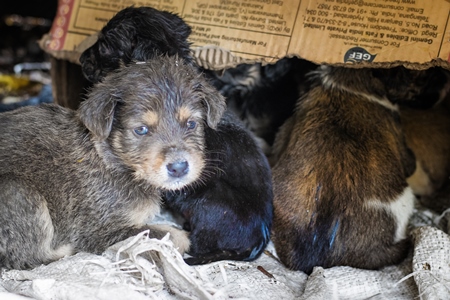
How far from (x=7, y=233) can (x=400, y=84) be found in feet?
9.10

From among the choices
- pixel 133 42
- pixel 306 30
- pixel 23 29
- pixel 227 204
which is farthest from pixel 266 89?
pixel 23 29

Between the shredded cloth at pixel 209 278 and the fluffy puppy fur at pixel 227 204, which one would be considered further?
the fluffy puppy fur at pixel 227 204

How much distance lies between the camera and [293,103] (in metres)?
4.57

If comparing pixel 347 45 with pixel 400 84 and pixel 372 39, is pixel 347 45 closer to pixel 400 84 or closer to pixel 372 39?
pixel 372 39

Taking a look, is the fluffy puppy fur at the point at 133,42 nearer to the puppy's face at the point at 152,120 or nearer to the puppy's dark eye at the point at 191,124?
the puppy's face at the point at 152,120

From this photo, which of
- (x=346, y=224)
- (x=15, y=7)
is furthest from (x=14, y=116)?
(x=15, y=7)

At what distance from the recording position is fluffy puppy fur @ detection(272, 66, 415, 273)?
132 inches

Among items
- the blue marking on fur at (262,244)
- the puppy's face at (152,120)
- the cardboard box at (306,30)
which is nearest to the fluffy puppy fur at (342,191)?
the blue marking on fur at (262,244)

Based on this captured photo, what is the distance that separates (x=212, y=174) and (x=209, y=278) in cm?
66

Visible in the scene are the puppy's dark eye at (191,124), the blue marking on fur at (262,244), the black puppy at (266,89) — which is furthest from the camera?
the black puppy at (266,89)

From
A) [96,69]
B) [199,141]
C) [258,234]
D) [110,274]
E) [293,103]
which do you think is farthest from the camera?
[293,103]

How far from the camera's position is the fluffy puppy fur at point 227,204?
132 inches

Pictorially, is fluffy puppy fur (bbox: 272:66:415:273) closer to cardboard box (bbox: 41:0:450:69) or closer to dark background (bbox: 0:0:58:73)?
cardboard box (bbox: 41:0:450:69)

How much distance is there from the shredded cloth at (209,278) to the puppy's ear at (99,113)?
0.59 metres
